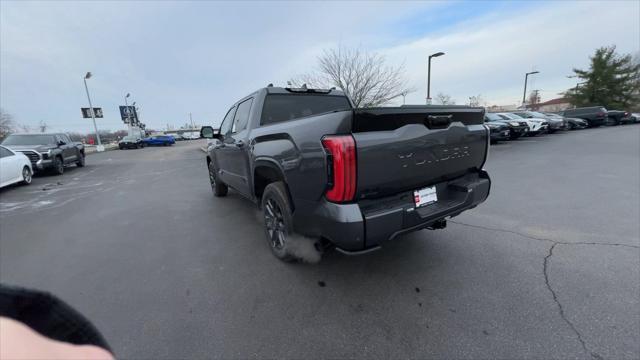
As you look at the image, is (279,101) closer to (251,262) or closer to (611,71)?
(251,262)

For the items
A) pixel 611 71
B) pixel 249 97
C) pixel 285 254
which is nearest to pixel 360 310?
pixel 285 254

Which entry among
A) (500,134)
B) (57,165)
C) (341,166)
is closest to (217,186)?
(341,166)

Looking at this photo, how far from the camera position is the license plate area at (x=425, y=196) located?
2.48 m

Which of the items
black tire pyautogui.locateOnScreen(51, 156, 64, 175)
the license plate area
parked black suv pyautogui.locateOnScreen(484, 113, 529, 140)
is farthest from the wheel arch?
parked black suv pyautogui.locateOnScreen(484, 113, 529, 140)

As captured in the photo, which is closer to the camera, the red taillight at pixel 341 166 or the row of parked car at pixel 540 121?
the red taillight at pixel 341 166

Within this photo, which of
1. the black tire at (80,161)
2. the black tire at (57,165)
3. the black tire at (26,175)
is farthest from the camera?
the black tire at (80,161)

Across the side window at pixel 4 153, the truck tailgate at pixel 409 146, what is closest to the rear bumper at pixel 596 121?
the truck tailgate at pixel 409 146

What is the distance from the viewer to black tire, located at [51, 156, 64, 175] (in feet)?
35.6

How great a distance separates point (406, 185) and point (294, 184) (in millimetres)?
956

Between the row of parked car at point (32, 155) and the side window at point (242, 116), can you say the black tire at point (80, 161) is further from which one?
the side window at point (242, 116)

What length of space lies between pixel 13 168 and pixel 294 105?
9.52m

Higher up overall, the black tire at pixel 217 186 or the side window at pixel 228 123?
the side window at pixel 228 123

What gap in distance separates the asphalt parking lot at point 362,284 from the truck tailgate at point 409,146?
1012mm

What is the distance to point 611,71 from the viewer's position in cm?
3506
